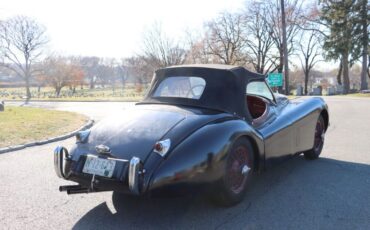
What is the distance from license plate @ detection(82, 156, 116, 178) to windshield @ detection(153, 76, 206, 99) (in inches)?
51.3

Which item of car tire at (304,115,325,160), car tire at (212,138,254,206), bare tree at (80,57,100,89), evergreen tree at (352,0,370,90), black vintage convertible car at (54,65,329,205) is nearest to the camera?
black vintage convertible car at (54,65,329,205)

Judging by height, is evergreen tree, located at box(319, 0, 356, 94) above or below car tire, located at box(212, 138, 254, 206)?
above

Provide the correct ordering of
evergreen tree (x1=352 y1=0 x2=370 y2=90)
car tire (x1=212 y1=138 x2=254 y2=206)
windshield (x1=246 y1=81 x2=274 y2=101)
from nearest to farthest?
car tire (x1=212 y1=138 x2=254 y2=206) < windshield (x1=246 y1=81 x2=274 y2=101) < evergreen tree (x1=352 y1=0 x2=370 y2=90)

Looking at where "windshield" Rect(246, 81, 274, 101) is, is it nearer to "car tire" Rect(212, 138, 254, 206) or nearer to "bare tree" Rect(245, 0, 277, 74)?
"car tire" Rect(212, 138, 254, 206)

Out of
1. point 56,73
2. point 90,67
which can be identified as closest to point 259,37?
point 56,73

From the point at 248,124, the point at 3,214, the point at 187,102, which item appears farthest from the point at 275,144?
the point at 3,214

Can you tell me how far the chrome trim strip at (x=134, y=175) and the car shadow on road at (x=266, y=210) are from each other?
1.32 ft

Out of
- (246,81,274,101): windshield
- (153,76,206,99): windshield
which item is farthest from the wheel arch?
(246,81,274,101): windshield

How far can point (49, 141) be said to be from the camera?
8.43 m

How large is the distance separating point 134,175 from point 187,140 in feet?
1.98

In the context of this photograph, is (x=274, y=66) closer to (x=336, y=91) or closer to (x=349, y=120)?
(x=336, y=91)

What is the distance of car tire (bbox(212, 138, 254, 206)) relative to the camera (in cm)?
354

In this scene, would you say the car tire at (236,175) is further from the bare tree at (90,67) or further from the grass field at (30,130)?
the bare tree at (90,67)

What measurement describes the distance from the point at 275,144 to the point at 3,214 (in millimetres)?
3041
